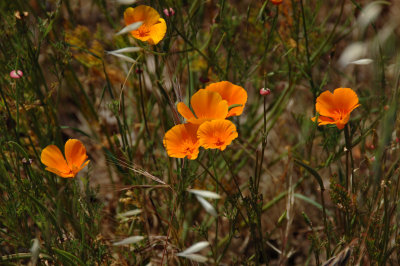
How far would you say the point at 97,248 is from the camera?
1594mm

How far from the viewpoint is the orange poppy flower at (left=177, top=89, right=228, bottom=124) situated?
4.65ft

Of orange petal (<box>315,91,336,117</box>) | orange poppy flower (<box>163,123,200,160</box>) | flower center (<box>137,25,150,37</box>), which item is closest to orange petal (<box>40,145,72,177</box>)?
orange poppy flower (<box>163,123,200,160</box>)

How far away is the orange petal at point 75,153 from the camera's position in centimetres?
153

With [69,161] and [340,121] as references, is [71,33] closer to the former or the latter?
[69,161]

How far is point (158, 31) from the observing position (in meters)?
1.60

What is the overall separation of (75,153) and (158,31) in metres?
0.50

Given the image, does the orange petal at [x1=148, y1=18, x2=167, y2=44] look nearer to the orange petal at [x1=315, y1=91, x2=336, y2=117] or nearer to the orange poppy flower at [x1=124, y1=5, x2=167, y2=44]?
the orange poppy flower at [x1=124, y1=5, x2=167, y2=44]

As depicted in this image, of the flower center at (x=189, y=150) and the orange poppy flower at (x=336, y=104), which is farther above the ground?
the orange poppy flower at (x=336, y=104)

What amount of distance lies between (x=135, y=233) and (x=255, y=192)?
77cm

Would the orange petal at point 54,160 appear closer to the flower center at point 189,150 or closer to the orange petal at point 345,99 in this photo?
the flower center at point 189,150

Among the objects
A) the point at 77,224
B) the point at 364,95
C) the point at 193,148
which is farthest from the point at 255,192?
the point at 364,95

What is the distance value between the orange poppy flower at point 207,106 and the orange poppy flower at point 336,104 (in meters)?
0.30

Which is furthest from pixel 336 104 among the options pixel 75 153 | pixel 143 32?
pixel 75 153

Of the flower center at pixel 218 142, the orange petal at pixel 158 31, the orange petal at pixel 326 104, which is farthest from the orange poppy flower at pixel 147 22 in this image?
the orange petal at pixel 326 104
